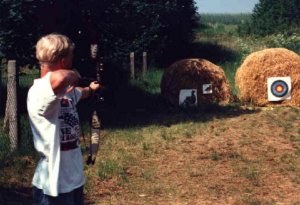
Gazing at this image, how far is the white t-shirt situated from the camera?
3427 millimetres

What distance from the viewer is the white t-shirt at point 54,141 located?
3.43 metres

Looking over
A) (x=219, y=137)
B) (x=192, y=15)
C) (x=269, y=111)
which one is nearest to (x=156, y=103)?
(x=269, y=111)

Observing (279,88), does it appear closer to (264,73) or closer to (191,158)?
(264,73)

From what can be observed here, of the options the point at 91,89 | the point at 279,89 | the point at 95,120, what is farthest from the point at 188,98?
the point at 91,89

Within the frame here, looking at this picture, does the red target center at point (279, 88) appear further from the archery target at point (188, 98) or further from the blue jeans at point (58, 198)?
the blue jeans at point (58, 198)

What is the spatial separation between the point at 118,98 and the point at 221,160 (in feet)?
17.5

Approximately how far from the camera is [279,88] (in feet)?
41.1

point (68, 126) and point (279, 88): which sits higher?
point (279, 88)

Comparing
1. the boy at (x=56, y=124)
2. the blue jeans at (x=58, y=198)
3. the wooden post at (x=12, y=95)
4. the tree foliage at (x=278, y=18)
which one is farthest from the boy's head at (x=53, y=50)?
the tree foliage at (x=278, y=18)

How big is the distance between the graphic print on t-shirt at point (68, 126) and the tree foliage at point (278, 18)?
34.1 meters

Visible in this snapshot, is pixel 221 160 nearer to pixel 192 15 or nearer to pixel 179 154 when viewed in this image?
pixel 179 154

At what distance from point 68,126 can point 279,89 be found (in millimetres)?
9621

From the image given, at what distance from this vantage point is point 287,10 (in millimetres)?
38406

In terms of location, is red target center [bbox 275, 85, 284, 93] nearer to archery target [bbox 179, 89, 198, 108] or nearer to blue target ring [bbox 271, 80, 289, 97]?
blue target ring [bbox 271, 80, 289, 97]
